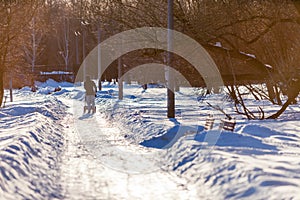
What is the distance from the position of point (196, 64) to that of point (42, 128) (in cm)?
764

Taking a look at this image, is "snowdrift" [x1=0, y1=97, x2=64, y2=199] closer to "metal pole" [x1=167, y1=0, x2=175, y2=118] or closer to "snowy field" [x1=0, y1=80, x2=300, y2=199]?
"snowy field" [x1=0, y1=80, x2=300, y2=199]

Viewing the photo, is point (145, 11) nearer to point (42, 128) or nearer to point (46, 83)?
point (42, 128)

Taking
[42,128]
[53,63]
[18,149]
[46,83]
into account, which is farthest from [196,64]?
[53,63]

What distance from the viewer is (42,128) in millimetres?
14711

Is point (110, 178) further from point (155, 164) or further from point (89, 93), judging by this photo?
point (89, 93)

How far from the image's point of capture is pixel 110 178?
26.1 ft

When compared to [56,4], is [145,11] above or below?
below

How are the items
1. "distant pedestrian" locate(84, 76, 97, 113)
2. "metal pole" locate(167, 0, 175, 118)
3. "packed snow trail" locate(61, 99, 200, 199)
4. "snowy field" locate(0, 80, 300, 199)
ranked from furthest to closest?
1. "distant pedestrian" locate(84, 76, 97, 113)
2. "metal pole" locate(167, 0, 175, 118)
3. "packed snow trail" locate(61, 99, 200, 199)
4. "snowy field" locate(0, 80, 300, 199)

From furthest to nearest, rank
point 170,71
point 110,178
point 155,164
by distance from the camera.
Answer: point 170,71
point 155,164
point 110,178

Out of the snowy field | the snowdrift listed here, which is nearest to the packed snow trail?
the snowy field

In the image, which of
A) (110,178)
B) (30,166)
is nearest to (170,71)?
(30,166)

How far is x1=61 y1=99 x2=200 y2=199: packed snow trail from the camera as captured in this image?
694 centimetres

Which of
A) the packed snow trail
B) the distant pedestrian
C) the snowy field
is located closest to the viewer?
the snowy field

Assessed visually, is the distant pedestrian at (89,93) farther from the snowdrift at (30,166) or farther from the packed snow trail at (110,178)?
the packed snow trail at (110,178)
